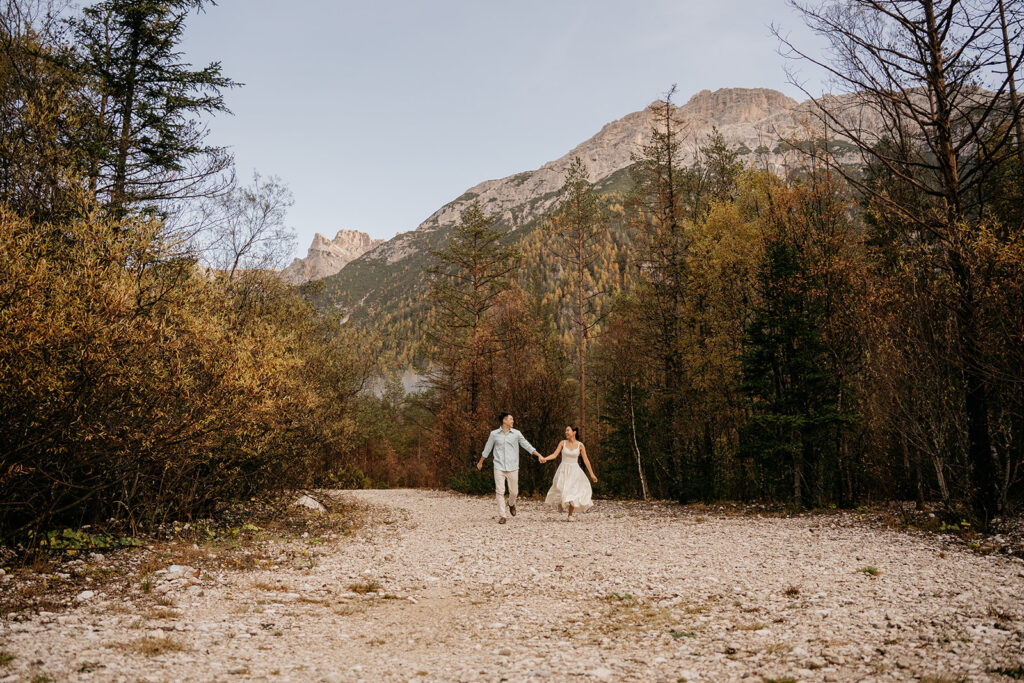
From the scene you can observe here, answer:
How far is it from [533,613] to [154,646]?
374 centimetres

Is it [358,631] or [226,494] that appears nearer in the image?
[358,631]

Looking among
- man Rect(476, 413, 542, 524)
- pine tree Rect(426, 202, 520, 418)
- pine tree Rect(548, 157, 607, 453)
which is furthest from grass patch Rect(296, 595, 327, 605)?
pine tree Rect(426, 202, 520, 418)

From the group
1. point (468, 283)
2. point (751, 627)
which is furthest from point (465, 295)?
point (751, 627)

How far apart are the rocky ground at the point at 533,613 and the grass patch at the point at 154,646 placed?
0.02m

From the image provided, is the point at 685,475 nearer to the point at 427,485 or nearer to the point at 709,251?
the point at 709,251

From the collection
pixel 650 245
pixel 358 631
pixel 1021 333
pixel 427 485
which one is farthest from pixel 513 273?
pixel 358 631

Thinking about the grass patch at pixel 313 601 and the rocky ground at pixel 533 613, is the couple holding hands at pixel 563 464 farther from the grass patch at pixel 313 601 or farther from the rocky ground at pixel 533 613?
the grass patch at pixel 313 601

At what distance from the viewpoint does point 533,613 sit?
6.21 meters

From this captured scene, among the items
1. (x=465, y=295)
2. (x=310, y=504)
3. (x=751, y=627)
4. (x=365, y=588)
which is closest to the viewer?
(x=751, y=627)

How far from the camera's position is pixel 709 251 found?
22.3m

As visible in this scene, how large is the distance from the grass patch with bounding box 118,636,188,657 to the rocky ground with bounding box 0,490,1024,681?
0.02 m

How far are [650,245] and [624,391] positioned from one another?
23.1 ft

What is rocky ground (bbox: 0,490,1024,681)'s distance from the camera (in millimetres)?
4324

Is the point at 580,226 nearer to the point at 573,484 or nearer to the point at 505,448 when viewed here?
the point at 505,448
